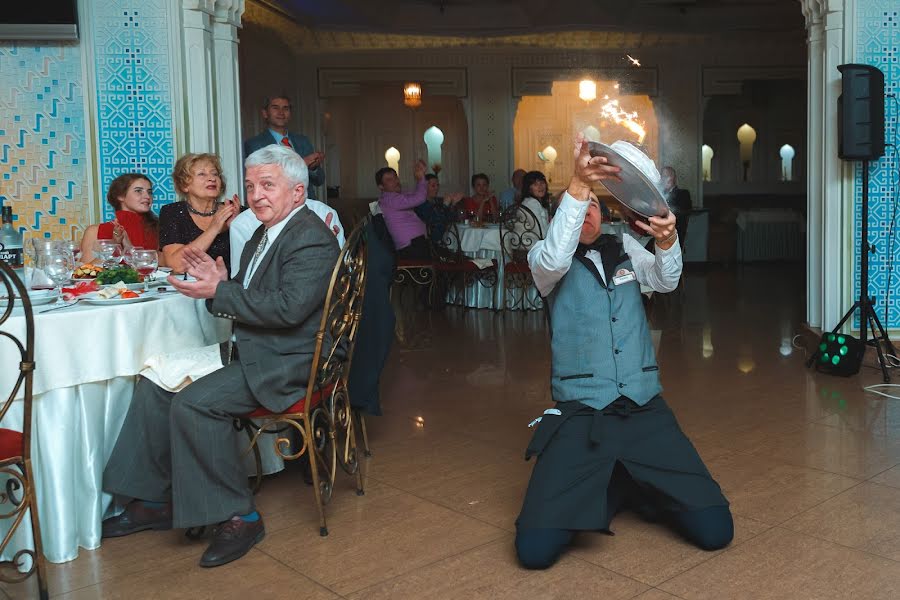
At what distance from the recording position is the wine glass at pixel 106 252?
3.53 m

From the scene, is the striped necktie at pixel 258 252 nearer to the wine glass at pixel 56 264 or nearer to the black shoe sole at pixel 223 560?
the wine glass at pixel 56 264

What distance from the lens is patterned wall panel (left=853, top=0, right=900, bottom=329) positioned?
535cm

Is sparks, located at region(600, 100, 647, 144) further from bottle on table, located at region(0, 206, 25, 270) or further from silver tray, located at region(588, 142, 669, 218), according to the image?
bottle on table, located at region(0, 206, 25, 270)

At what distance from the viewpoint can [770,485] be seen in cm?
329

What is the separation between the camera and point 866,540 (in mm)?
2756

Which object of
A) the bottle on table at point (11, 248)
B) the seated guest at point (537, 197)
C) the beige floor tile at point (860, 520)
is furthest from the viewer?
the seated guest at point (537, 197)

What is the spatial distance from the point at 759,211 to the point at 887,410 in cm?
932

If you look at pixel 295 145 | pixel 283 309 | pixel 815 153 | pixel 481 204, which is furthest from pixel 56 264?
pixel 481 204

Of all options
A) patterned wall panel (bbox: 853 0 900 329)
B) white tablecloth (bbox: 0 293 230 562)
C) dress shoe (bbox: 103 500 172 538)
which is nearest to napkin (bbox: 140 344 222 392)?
white tablecloth (bbox: 0 293 230 562)

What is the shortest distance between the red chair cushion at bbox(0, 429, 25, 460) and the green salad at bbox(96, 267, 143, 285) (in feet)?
2.93

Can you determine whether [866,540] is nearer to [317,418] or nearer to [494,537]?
[494,537]

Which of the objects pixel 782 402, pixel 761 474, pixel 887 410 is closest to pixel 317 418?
pixel 761 474

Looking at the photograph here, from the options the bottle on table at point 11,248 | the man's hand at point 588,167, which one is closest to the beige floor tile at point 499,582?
the man's hand at point 588,167

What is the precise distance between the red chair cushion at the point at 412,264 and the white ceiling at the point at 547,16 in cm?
496
